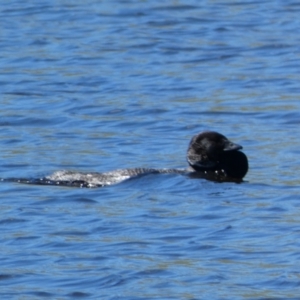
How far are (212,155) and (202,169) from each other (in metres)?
0.17

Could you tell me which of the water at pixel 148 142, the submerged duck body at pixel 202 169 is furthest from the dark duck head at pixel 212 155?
the water at pixel 148 142

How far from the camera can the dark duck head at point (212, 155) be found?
40.0 feet

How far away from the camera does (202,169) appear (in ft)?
40.6

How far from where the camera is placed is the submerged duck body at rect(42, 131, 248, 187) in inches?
454

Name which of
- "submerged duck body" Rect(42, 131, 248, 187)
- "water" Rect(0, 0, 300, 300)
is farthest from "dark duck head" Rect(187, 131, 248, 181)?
"water" Rect(0, 0, 300, 300)

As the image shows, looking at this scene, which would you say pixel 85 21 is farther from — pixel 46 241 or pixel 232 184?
pixel 46 241

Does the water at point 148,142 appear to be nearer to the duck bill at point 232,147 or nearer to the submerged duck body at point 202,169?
the submerged duck body at point 202,169

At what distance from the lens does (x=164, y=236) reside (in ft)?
30.2

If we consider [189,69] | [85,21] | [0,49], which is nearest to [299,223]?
[189,69]

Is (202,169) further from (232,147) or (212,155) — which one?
(232,147)

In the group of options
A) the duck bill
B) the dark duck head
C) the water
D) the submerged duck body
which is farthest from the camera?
the dark duck head

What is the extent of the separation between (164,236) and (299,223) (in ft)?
3.45

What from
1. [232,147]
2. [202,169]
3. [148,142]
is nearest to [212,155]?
[202,169]

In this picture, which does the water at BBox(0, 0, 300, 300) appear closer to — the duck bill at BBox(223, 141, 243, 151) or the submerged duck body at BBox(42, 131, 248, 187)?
the submerged duck body at BBox(42, 131, 248, 187)
